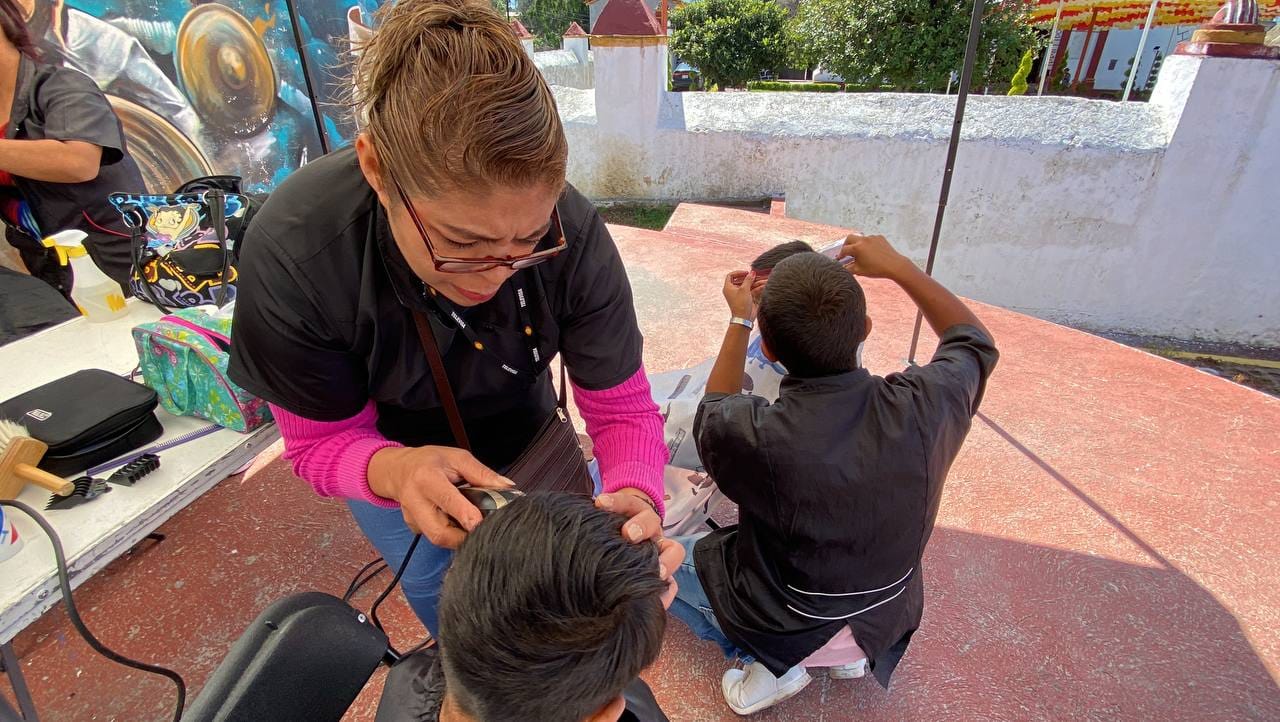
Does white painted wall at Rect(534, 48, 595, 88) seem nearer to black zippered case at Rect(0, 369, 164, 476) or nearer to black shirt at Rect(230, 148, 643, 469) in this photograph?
black zippered case at Rect(0, 369, 164, 476)

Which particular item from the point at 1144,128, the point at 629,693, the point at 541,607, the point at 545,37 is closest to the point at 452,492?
the point at 541,607

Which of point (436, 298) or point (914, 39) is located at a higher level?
point (914, 39)

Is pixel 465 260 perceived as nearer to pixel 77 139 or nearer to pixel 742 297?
pixel 742 297

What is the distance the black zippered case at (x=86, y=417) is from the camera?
1.51m

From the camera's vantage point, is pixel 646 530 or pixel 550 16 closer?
pixel 646 530

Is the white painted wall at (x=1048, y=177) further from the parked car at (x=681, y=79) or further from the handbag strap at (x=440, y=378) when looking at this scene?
the parked car at (x=681, y=79)

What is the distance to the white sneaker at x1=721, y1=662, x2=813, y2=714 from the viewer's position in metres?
1.73

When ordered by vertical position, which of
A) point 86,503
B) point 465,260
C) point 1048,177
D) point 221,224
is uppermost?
point 465,260

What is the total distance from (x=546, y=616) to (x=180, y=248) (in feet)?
6.83

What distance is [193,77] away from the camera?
4.24 metres

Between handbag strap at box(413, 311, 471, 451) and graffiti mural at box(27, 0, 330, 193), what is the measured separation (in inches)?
133

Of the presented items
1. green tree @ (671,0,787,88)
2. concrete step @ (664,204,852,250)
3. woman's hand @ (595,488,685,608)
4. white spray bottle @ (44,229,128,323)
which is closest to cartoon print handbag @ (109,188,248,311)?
white spray bottle @ (44,229,128,323)

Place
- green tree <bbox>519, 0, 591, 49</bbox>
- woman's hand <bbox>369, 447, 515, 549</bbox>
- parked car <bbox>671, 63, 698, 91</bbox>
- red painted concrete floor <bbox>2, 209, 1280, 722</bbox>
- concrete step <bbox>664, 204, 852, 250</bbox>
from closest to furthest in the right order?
woman's hand <bbox>369, 447, 515, 549</bbox> < red painted concrete floor <bbox>2, 209, 1280, 722</bbox> < concrete step <bbox>664, 204, 852, 250</bbox> < parked car <bbox>671, 63, 698, 91</bbox> < green tree <bbox>519, 0, 591, 49</bbox>

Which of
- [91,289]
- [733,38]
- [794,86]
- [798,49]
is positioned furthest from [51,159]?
[794,86]
